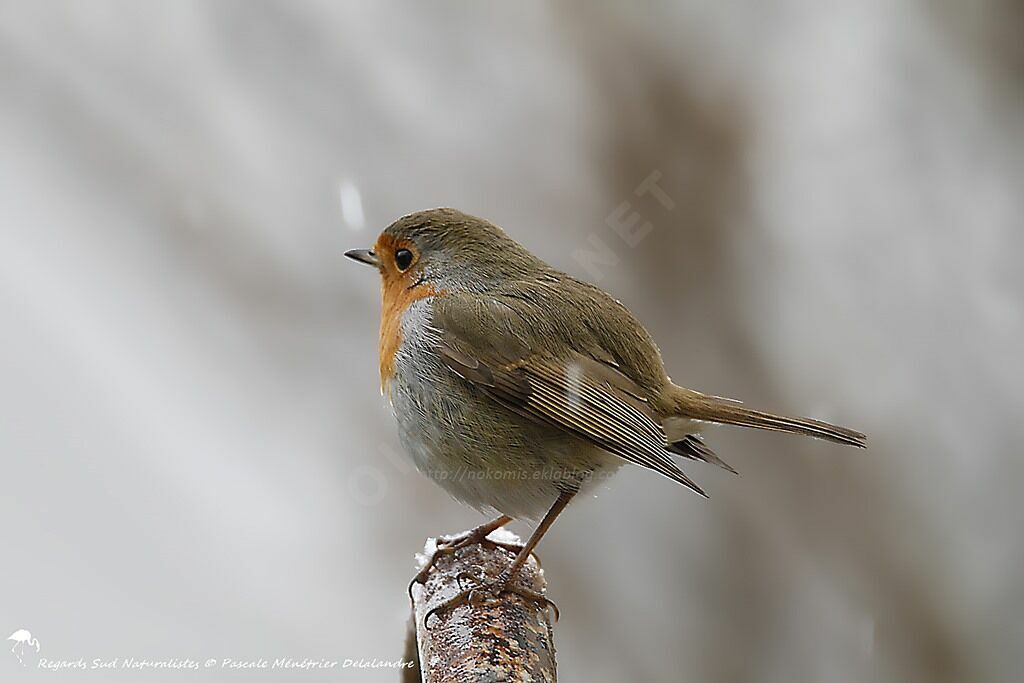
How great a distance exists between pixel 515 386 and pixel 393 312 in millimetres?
389

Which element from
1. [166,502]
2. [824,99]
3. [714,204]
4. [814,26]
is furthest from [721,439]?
[166,502]

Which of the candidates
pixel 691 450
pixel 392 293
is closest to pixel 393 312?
pixel 392 293

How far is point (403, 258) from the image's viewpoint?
2.49 metres

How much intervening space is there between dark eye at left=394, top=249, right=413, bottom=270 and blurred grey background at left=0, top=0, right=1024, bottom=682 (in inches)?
61.8

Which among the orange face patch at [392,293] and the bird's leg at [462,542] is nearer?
the bird's leg at [462,542]

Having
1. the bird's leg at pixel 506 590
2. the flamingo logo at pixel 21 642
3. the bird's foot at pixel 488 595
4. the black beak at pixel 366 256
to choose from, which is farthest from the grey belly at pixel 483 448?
the flamingo logo at pixel 21 642

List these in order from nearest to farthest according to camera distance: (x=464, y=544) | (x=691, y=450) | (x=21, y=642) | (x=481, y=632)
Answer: (x=481, y=632) < (x=464, y=544) < (x=691, y=450) < (x=21, y=642)

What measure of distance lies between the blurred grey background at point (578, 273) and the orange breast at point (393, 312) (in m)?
1.52

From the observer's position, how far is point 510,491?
7.46 ft

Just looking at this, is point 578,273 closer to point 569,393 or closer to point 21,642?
point 569,393

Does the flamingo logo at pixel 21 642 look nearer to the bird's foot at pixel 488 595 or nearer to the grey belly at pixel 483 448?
the grey belly at pixel 483 448

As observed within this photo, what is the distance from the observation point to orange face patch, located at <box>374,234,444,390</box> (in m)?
2.40

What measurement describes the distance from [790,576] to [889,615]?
1.23 ft

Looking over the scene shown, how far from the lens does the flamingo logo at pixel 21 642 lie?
3.09m
